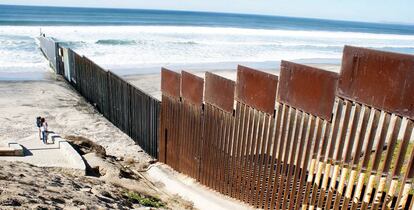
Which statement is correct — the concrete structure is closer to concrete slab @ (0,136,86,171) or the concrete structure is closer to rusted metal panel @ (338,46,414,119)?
concrete slab @ (0,136,86,171)

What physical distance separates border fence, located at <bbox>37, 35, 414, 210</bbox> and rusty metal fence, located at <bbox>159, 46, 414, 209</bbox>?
0.5 inches

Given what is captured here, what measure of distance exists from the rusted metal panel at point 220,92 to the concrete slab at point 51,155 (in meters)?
2.78

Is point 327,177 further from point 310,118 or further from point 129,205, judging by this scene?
point 129,205

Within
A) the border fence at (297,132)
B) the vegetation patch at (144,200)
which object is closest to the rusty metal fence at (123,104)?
the border fence at (297,132)

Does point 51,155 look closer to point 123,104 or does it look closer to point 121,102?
point 123,104

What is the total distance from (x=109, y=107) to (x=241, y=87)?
7351 mm

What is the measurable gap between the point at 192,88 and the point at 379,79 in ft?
12.1

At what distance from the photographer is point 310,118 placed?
4.73 metres

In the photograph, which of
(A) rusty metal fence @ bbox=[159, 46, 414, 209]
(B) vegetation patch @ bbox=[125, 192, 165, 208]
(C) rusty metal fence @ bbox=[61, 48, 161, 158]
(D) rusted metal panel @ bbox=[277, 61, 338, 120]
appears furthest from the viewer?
(C) rusty metal fence @ bbox=[61, 48, 161, 158]

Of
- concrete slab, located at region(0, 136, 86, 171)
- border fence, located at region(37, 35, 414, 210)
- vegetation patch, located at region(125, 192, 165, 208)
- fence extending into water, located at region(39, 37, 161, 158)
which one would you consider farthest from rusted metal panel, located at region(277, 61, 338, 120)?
concrete slab, located at region(0, 136, 86, 171)

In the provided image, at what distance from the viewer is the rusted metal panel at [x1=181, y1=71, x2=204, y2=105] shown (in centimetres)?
677

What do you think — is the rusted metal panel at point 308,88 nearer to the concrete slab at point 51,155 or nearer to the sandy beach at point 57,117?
the concrete slab at point 51,155

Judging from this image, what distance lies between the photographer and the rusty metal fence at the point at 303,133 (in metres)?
3.86

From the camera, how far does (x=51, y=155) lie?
27.0 feet
